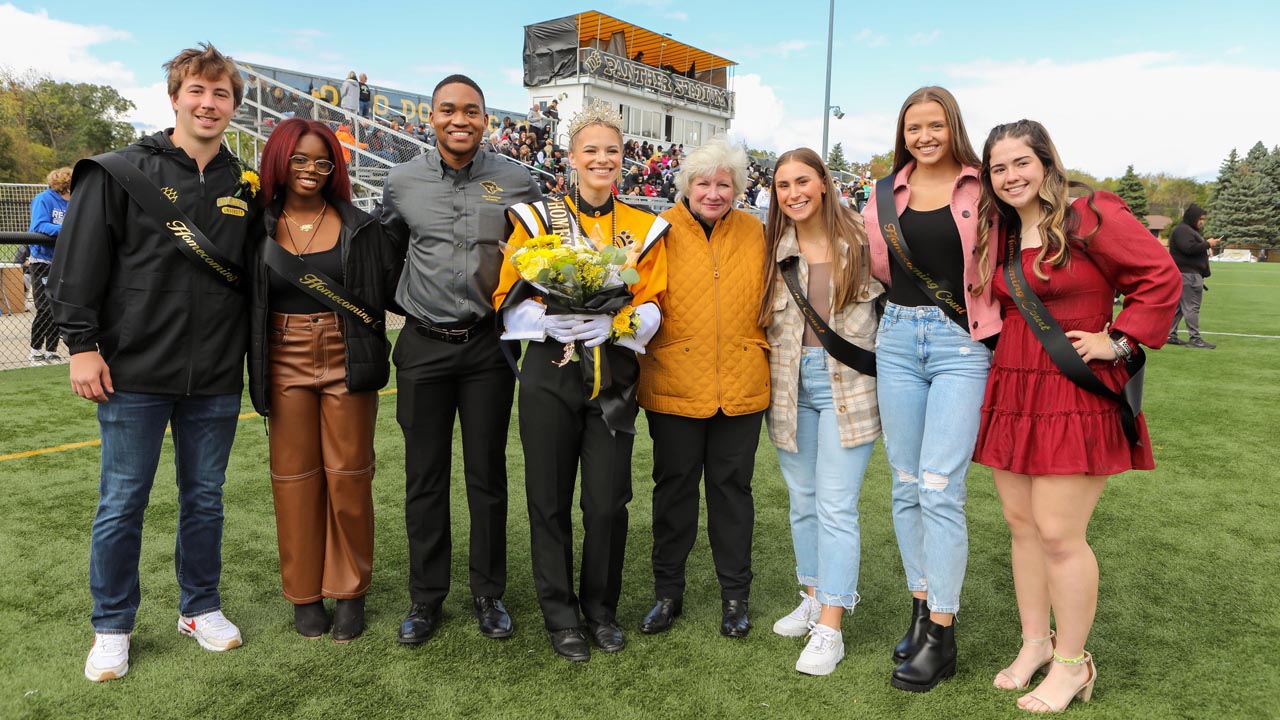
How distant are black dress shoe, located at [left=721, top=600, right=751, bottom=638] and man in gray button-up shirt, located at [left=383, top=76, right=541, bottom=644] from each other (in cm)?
92

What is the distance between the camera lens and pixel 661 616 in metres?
3.52

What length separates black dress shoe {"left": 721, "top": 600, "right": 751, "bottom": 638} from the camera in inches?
136

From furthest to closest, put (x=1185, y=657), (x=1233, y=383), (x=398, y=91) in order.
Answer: (x=398, y=91)
(x=1233, y=383)
(x=1185, y=657)

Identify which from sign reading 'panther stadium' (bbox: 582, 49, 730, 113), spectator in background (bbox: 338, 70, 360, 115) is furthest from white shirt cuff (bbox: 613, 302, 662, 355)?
sign reading 'panther stadium' (bbox: 582, 49, 730, 113)

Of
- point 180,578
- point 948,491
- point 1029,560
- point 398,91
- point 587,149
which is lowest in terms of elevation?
point 180,578

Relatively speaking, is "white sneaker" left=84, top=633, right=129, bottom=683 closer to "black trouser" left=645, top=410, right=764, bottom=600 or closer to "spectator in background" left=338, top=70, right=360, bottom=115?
"black trouser" left=645, top=410, right=764, bottom=600

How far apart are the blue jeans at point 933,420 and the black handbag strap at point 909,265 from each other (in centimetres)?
4

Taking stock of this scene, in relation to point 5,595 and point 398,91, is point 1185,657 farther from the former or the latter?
point 398,91

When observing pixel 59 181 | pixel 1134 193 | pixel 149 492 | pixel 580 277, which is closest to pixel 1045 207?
pixel 580 277

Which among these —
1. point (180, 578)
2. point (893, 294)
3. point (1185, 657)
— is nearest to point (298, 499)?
point (180, 578)

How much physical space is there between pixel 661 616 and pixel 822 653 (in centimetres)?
71

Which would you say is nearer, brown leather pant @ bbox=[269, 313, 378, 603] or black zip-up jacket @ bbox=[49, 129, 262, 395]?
black zip-up jacket @ bbox=[49, 129, 262, 395]

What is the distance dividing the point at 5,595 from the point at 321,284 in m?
2.22

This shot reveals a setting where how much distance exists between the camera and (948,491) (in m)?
3.00
